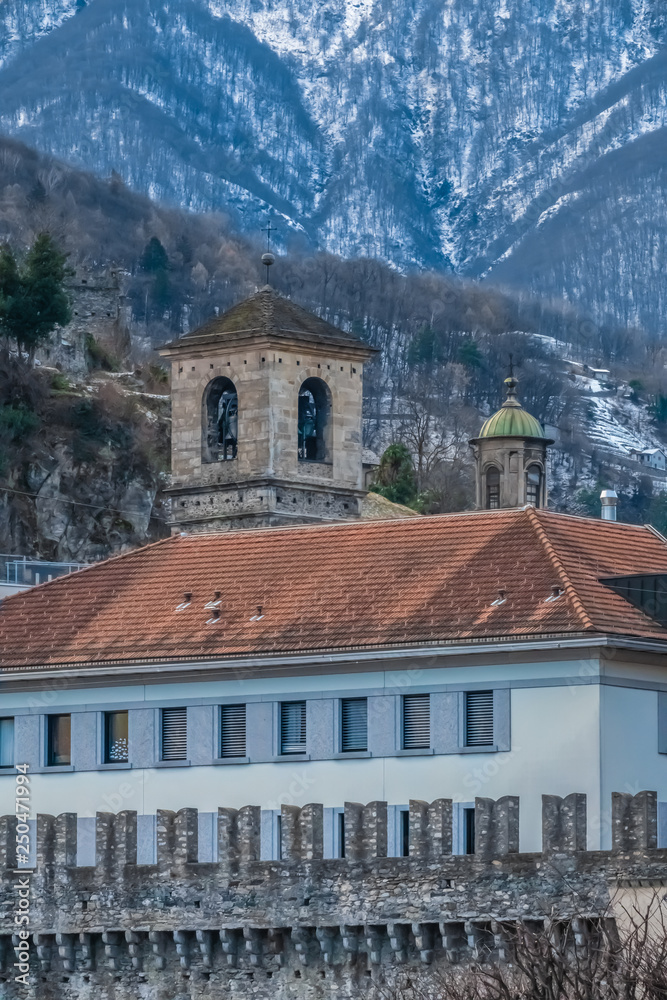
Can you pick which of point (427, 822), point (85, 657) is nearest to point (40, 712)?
point (85, 657)

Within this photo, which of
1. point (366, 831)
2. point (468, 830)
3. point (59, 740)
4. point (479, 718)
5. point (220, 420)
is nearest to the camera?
point (366, 831)

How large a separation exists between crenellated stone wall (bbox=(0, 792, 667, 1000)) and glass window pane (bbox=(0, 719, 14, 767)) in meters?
5.08

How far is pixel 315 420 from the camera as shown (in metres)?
101

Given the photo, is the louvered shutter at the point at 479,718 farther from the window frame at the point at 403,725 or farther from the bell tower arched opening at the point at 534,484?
the bell tower arched opening at the point at 534,484

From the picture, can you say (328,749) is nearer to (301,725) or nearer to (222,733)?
(301,725)

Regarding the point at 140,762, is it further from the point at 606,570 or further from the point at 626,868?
the point at 626,868

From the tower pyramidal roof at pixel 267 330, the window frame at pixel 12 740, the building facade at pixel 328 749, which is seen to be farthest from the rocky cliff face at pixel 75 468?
the window frame at pixel 12 740

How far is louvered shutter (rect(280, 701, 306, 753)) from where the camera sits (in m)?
69.6

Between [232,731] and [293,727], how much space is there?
1389 millimetres

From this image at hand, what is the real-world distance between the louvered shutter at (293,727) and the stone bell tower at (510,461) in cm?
4430

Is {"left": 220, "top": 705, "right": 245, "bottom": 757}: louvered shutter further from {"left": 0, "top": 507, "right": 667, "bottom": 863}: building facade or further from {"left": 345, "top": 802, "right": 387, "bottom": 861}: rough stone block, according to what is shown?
{"left": 345, "top": 802, "right": 387, "bottom": 861}: rough stone block

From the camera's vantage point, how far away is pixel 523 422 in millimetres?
116312

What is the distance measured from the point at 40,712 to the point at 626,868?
18269mm

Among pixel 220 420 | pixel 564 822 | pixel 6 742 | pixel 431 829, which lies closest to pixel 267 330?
pixel 220 420
